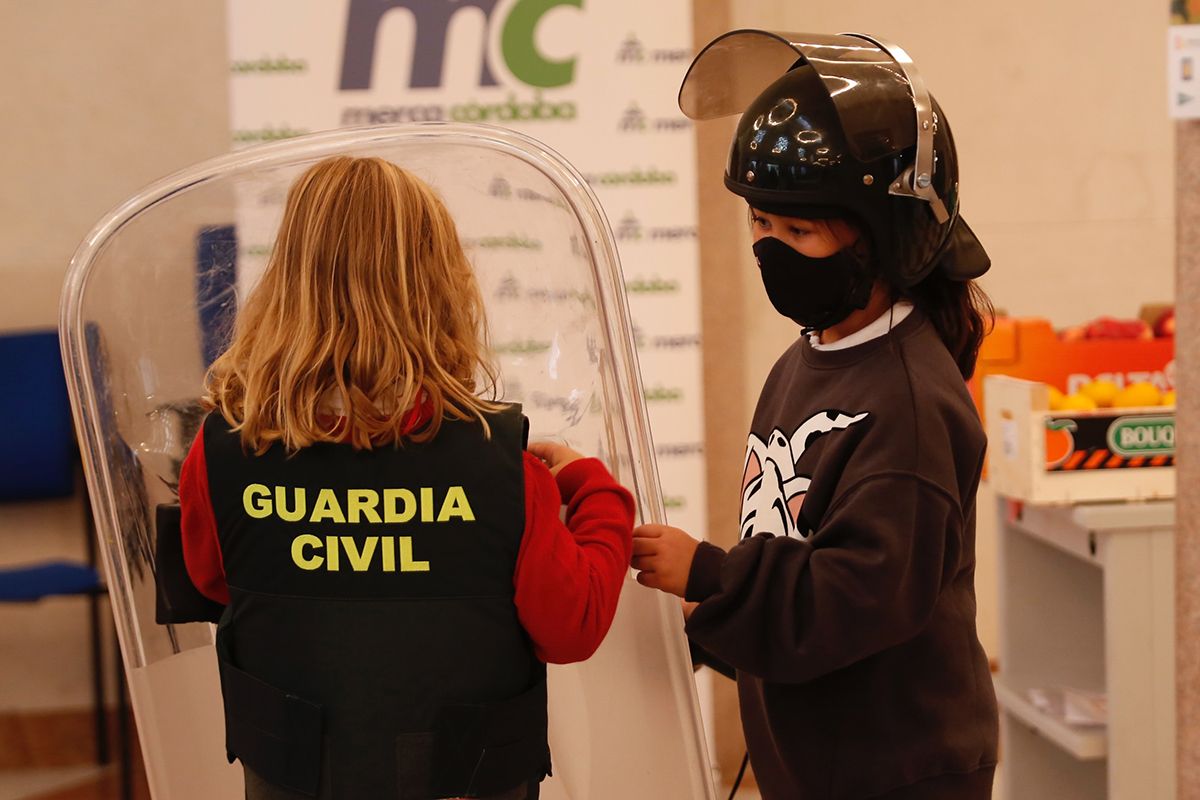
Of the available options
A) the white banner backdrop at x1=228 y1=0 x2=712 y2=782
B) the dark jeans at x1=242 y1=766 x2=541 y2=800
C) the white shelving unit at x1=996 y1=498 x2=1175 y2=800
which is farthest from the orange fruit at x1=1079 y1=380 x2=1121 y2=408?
the dark jeans at x1=242 y1=766 x2=541 y2=800

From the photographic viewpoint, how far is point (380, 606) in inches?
41.3

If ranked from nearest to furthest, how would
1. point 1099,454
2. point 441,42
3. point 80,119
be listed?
point 1099,454
point 441,42
point 80,119

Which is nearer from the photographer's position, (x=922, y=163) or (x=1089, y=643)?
(x=922, y=163)

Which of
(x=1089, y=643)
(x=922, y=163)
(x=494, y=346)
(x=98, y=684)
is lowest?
(x=98, y=684)

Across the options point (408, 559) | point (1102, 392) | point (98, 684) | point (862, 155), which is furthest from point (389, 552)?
point (98, 684)

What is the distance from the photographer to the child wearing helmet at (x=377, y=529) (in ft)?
3.41

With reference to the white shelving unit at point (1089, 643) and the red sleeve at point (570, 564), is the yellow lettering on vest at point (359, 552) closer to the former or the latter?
the red sleeve at point (570, 564)

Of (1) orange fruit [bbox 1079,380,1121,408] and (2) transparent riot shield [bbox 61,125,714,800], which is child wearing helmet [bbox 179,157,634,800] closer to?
(2) transparent riot shield [bbox 61,125,714,800]

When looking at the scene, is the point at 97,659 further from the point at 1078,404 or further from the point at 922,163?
the point at 922,163

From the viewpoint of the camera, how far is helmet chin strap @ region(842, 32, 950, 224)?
3.88 ft

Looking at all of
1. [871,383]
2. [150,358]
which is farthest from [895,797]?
[150,358]

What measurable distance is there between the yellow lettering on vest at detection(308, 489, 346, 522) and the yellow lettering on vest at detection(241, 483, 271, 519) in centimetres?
5

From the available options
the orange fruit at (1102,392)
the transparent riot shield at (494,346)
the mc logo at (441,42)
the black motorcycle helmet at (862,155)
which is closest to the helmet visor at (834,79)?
the black motorcycle helmet at (862,155)

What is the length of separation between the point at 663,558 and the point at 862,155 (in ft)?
1.47
